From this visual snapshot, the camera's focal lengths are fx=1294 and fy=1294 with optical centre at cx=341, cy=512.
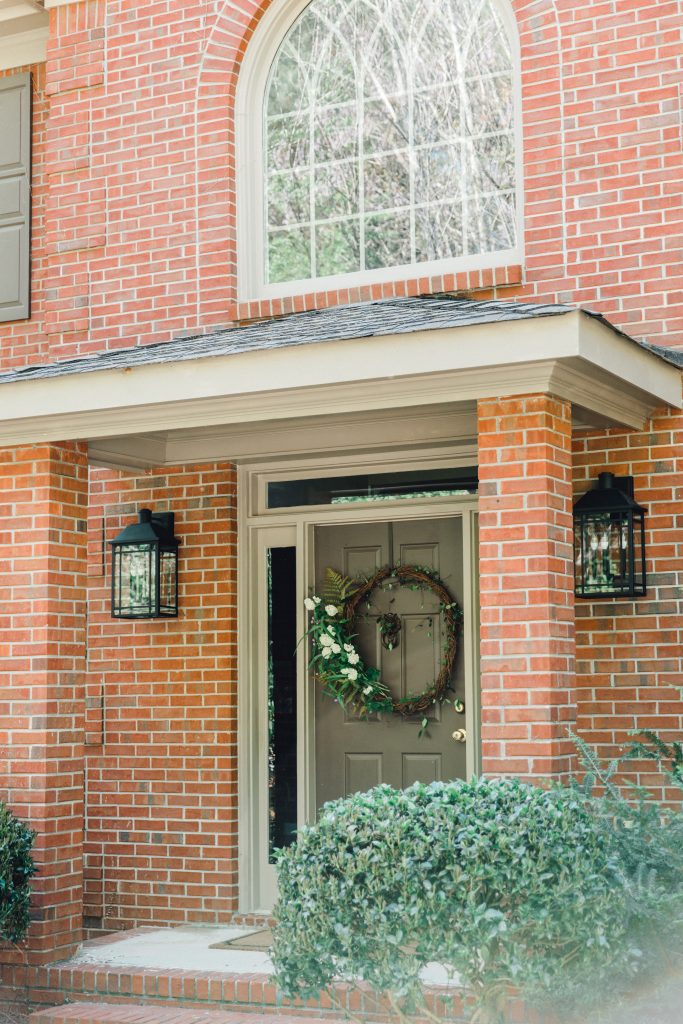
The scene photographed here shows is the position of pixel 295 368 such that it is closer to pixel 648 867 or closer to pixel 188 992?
pixel 648 867

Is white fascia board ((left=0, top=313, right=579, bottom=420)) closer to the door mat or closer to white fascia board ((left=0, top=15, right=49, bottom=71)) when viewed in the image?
the door mat

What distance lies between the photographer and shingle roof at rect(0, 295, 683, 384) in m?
5.59

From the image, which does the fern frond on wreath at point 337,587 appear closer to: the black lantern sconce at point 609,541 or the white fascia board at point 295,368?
the black lantern sconce at point 609,541

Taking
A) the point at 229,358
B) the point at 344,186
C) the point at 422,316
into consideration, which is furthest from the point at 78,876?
the point at 344,186

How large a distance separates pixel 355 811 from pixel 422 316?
7.55 feet

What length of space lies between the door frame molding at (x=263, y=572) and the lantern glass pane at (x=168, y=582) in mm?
413

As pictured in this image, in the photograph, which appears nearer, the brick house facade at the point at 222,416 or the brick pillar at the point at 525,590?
the brick pillar at the point at 525,590

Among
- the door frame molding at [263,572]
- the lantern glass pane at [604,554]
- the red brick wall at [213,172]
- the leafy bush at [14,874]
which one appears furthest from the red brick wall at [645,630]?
the leafy bush at [14,874]

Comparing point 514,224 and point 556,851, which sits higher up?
point 514,224

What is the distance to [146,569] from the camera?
782 centimetres

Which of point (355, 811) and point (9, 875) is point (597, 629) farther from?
point (9, 875)

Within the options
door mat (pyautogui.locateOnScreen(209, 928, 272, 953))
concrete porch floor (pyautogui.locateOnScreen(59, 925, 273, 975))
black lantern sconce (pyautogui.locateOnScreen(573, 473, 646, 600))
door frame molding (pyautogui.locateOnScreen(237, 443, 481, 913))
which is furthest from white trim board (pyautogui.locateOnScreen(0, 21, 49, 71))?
door mat (pyautogui.locateOnScreen(209, 928, 272, 953))

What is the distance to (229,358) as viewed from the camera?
6027 mm

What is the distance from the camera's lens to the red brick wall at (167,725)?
7.62 meters
